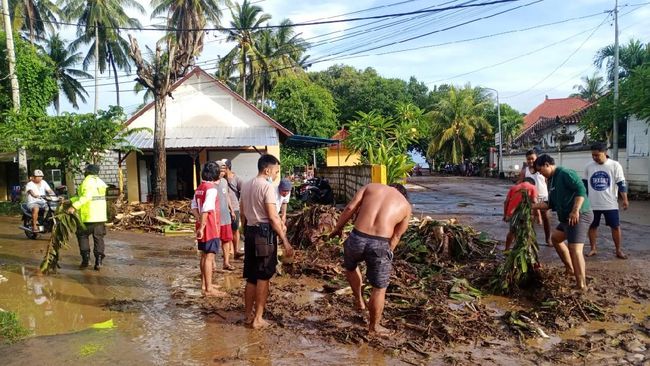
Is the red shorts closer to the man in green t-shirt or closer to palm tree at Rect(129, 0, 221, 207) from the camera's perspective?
the man in green t-shirt

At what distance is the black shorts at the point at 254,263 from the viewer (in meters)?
4.71

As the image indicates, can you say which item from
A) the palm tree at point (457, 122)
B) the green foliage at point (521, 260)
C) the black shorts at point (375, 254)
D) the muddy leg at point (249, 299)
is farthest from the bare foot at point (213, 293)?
the palm tree at point (457, 122)

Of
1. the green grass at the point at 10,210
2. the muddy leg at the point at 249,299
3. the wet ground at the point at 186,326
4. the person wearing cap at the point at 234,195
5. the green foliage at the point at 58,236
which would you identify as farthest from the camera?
the green grass at the point at 10,210

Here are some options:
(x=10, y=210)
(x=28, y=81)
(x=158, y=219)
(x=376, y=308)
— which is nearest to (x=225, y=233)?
(x=376, y=308)

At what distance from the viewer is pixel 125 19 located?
36594 millimetres

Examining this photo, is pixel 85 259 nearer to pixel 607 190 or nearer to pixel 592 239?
pixel 592 239

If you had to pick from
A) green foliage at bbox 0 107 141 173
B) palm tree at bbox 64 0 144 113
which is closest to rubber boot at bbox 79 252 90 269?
green foliage at bbox 0 107 141 173

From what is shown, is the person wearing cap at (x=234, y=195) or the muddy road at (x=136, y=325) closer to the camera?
the muddy road at (x=136, y=325)

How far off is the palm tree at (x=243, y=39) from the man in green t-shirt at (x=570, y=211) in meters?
30.2

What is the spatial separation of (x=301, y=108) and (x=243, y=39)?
6.65m

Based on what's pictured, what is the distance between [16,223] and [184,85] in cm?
831

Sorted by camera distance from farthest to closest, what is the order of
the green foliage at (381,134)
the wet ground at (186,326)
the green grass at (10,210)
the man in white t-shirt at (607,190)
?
the green grass at (10,210) < the green foliage at (381,134) < the man in white t-shirt at (607,190) < the wet ground at (186,326)

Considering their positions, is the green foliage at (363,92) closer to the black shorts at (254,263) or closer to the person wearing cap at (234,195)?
the person wearing cap at (234,195)

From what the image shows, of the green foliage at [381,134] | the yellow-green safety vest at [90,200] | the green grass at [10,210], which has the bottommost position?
the green grass at [10,210]
